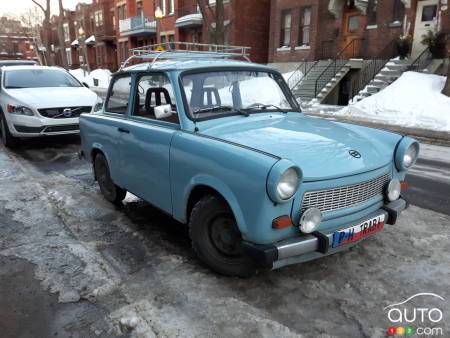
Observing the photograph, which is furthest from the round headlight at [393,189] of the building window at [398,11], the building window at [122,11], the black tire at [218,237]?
the building window at [122,11]

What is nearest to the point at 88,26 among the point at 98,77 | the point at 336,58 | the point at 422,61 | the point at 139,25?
the point at 98,77

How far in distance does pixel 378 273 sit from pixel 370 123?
31.9 ft

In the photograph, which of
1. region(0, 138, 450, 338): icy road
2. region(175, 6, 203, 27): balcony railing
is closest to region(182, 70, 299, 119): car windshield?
region(0, 138, 450, 338): icy road

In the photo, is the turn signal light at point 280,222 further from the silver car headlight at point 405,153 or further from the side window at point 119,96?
the side window at point 119,96

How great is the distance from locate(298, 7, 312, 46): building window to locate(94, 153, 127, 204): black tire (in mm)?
18103

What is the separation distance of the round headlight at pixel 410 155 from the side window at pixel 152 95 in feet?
7.05

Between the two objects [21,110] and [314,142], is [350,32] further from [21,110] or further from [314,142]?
[314,142]

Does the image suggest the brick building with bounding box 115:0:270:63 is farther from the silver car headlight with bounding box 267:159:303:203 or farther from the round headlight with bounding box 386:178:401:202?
the silver car headlight with bounding box 267:159:303:203

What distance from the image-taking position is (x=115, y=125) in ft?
14.5

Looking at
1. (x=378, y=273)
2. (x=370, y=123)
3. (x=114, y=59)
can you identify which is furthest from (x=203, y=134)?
(x=114, y=59)

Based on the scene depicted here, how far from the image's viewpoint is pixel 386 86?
15.4 meters

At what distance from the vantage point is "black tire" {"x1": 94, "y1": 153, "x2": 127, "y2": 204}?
4.92m

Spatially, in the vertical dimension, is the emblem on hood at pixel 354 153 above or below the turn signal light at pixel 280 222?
above

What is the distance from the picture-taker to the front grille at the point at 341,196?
2.82m
